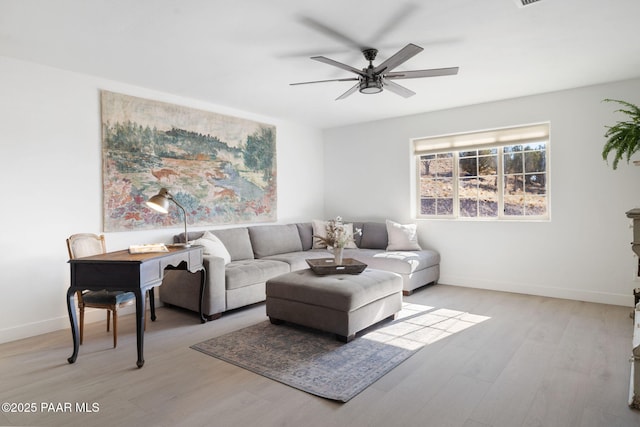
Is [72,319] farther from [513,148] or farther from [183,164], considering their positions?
[513,148]

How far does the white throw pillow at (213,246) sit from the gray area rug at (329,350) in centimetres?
95

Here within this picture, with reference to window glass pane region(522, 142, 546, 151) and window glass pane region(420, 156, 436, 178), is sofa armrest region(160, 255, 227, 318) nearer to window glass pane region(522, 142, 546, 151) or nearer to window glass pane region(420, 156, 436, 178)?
window glass pane region(420, 156, 436, 178)

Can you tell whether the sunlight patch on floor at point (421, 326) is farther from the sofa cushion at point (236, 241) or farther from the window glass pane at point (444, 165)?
the window glass pane at point (444, 165)

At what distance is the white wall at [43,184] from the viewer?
10.8 ft

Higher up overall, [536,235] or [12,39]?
[12,39]

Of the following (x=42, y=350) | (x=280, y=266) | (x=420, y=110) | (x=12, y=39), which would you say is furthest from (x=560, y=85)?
(x=42, y=350)

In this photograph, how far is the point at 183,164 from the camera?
15.0 feet

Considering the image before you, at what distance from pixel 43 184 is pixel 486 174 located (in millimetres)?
5253

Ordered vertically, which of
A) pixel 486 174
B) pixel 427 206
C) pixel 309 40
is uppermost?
pixel 309 40

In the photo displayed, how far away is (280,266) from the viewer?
176 inches

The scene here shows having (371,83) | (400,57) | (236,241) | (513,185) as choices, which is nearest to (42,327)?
(236,241)

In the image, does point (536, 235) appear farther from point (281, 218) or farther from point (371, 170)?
point (281, 218)

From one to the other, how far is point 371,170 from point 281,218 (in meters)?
1.69

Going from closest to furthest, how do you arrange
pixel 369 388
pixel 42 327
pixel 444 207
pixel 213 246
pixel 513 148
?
pixel 369 388 → pixel 42 327 → pixel 213 246 → pixel 513 148 → pixel 444 207
